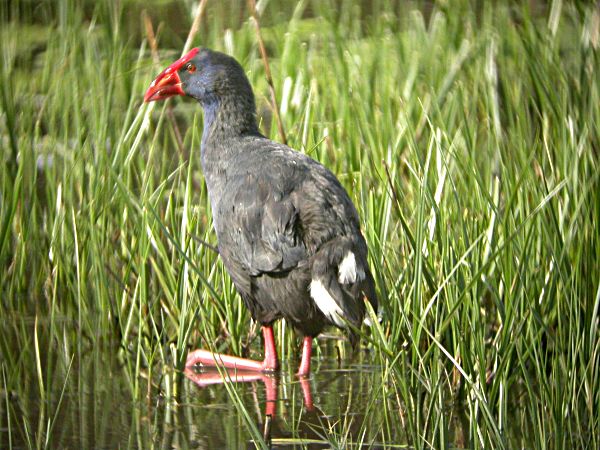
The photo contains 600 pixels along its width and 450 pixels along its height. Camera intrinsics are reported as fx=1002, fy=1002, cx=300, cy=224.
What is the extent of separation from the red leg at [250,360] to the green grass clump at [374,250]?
9 centimetres

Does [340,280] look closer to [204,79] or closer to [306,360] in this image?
[306,360]

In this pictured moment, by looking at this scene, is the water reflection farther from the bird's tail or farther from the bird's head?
the bird's head

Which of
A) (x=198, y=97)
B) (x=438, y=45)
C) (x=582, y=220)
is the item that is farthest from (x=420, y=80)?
(x=582, y=220)

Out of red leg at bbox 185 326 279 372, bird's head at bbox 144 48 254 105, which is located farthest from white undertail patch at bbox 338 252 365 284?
bird's head at bbox 144 48 254 105

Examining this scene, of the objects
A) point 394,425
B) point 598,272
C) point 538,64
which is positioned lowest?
point 394,425

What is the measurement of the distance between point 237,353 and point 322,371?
1.13 feet

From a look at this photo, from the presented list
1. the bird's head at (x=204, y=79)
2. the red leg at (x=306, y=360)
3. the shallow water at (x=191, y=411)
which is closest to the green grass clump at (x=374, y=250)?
the shallow water at (x=191, y=411)

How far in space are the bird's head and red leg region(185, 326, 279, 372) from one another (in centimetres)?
87

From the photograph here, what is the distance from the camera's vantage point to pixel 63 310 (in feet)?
12.8

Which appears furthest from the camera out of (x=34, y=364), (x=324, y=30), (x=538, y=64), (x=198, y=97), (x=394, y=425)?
(x=324, y=30)

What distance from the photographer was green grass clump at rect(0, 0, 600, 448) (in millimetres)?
2873

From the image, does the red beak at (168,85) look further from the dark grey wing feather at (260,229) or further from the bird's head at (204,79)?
the dark grey wing feather at (260,229)

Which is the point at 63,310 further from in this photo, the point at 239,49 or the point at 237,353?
the point at 239,49

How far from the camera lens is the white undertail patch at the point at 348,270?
3.15 metres
